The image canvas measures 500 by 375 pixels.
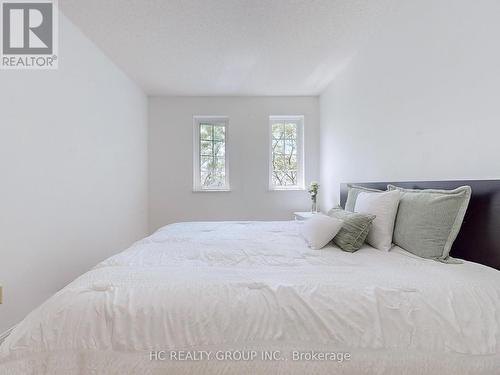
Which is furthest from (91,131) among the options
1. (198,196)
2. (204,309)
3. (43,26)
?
(204,309)

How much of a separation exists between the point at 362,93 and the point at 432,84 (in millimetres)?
1023

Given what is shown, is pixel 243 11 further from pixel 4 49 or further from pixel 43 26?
pixel 4 49

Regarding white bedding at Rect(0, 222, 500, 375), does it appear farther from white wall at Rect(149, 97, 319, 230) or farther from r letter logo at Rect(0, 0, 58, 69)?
white wall at Rect(149, 97, 319, 230)

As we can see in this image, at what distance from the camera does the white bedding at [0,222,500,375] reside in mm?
904

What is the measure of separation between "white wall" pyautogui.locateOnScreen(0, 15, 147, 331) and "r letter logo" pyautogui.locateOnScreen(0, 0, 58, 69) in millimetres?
77

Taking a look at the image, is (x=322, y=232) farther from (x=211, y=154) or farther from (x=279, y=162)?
(x=211, y=154)

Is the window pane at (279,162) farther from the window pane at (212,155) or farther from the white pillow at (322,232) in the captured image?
the white pillow at (322,232)

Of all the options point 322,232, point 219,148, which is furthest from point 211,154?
point 322,232

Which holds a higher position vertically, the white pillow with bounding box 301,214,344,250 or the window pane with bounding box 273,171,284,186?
the window pane with bounding box 273,171,284,186

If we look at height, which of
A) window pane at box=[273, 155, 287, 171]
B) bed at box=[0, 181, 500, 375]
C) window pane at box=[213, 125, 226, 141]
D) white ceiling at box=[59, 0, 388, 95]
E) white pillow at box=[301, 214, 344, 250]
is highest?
white ceiling at box=[59, 0, 388, 95]

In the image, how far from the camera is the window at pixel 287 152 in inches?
166

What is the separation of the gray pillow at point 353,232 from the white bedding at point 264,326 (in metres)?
0.48

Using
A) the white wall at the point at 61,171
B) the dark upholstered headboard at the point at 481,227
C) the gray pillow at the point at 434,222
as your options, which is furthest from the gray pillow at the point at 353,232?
the white wall at the point at 61,171

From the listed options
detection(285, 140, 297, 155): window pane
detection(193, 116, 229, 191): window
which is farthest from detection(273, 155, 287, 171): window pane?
detection(193, 116, 229, 191): window
